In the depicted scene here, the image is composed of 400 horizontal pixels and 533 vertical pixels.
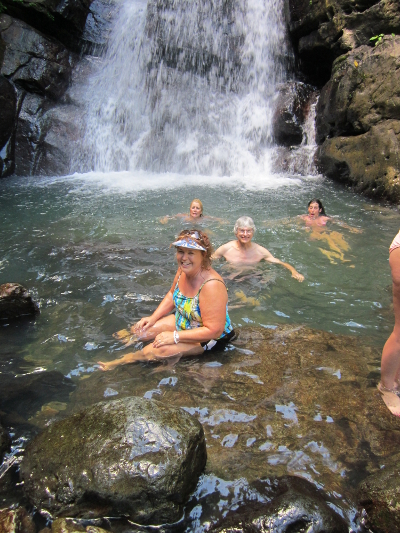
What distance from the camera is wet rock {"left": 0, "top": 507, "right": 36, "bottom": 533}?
7.31ft

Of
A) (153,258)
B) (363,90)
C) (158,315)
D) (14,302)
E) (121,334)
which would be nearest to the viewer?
(158,315)

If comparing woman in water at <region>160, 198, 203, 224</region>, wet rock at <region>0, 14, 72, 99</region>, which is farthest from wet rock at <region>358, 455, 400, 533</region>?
wet rock at <region>0, 14, 72, 99</region>

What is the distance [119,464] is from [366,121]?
1121cm

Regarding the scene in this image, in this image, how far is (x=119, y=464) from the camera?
7.92ft

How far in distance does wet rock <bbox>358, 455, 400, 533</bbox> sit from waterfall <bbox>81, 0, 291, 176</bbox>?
12.5 m

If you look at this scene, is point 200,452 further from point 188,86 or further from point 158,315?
point 188,86

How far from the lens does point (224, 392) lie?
3.47 metres

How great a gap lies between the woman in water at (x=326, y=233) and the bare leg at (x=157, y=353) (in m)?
3.61

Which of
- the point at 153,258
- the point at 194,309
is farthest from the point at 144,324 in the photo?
the point at 153,258

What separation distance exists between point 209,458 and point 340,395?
123cm

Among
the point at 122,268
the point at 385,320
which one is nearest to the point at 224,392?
the point at 385,320

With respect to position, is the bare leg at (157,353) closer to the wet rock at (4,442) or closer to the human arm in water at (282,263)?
the wet rock at (4,442)

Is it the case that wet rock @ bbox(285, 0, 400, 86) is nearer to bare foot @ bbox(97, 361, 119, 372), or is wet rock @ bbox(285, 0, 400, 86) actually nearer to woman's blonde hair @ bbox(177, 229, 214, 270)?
woman's blonde hair @ bbox(177, 229, 214, 270)

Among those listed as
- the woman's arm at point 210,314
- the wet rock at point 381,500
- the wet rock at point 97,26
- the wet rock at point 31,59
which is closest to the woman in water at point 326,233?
the woman's arm at point 210,314
